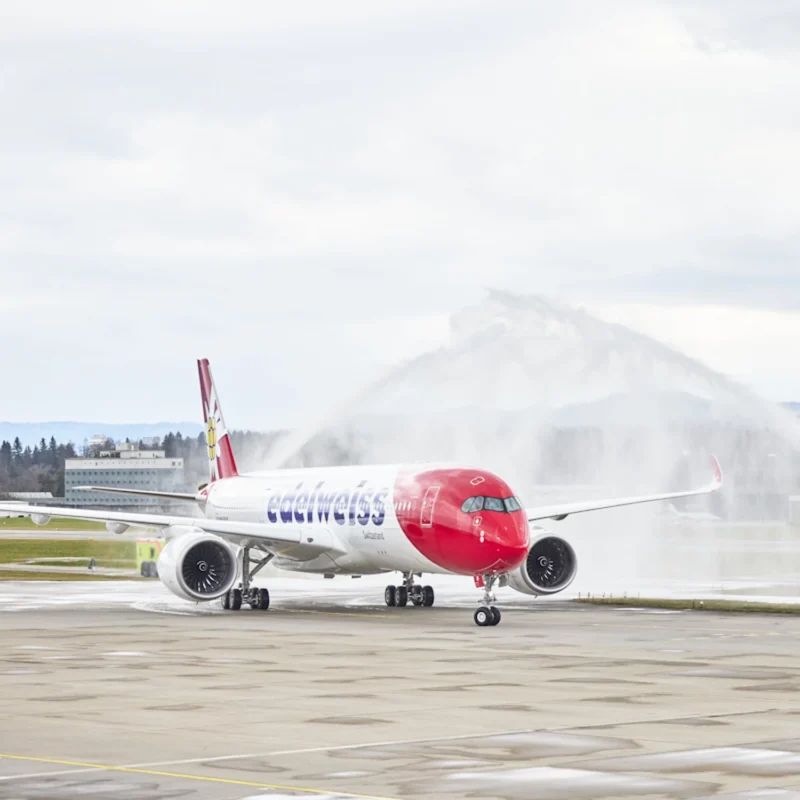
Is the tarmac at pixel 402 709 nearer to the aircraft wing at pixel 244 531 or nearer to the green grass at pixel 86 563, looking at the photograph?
the aircraft wing at pixel 244 531

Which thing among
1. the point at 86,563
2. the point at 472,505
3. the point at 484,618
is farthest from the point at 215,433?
the point at 86,563

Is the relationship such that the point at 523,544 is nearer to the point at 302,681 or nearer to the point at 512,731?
the point at 302,681

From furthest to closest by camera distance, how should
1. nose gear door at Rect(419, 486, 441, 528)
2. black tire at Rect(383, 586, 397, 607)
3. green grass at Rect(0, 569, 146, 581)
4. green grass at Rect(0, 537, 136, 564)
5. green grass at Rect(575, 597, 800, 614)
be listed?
green grass at Rect(0, 537, 136, 564), green grass at Rect(0, 569, 146, 581), black tire at Rect(383, 586, 397, 607), green grass at Rect(575, 597, 800, 614), nose gear door at Rect(419, 486, 441, 528)

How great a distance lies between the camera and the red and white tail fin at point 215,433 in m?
58.2

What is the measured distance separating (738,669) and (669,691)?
12.6 ft

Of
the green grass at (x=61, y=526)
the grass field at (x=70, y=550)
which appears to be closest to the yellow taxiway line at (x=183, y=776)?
the grass field at (x=70, y=550)

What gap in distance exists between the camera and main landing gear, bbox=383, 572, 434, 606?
47.8 m

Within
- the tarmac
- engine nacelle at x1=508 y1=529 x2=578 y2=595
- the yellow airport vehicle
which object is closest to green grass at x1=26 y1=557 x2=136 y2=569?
the yellow airport vehicle

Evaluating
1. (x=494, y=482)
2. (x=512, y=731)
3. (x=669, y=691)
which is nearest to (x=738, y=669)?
(x=669, y=691)

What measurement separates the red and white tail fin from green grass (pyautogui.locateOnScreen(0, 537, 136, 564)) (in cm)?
2807

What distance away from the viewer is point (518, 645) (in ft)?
110

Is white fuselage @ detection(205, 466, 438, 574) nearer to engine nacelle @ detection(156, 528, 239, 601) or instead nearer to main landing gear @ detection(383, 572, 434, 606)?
main landing gear @ detection(383, 572, 434, 606)

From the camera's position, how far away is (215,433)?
5944 cm

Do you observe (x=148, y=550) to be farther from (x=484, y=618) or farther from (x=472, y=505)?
(x=484, y=618)
